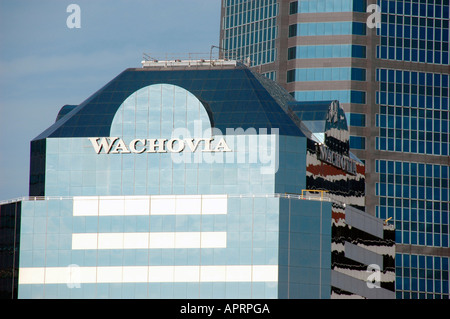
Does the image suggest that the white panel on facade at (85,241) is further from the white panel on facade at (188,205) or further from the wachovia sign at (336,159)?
the wachovia sign at (336,159)

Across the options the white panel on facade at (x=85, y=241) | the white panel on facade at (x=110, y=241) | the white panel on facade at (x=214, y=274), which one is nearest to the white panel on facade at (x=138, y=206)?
the white panel on facade at (x=110, y=241)

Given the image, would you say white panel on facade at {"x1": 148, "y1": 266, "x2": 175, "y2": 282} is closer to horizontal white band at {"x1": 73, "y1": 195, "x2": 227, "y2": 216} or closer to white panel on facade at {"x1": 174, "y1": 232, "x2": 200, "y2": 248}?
white panel on facade at {"x1": 174, "y1": 232, "x2": 200, "y2": 248}

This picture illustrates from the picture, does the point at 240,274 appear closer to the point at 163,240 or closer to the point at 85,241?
the point at 163,240

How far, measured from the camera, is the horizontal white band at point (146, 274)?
153 meters

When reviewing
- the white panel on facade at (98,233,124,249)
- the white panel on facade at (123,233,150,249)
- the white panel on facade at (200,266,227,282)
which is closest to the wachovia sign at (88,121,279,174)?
the white panel on facade at (123,233,150,249)

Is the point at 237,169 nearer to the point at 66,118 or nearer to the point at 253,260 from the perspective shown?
the point at 253,260

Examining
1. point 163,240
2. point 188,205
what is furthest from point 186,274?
point 188,205

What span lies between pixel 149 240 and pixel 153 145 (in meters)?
12.2

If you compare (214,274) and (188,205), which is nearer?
(214,274)

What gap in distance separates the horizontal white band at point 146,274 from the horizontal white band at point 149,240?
259 centimetres

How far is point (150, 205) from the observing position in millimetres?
157375

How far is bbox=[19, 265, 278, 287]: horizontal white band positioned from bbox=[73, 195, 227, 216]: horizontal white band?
6.63m

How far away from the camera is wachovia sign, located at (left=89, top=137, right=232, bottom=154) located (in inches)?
6275
